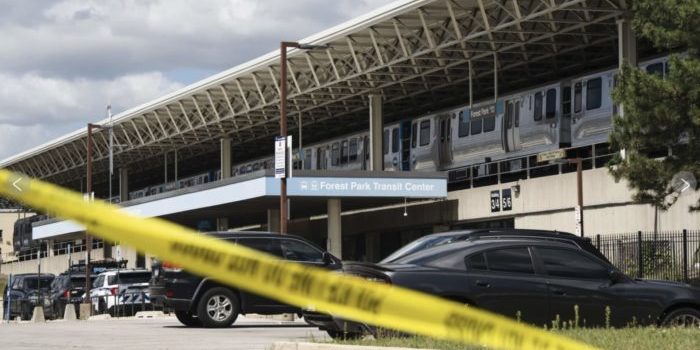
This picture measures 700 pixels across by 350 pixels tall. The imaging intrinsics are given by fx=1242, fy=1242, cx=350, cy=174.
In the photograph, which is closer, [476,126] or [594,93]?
[594,93]

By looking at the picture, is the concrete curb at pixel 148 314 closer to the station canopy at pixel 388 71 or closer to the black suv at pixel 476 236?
the station canopy at pixel 388 71

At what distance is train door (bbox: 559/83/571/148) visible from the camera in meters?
40.0

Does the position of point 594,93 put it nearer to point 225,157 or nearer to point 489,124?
point 489,124

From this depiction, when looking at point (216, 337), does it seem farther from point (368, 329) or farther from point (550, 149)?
point (550, 149)

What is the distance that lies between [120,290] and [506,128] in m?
15.1

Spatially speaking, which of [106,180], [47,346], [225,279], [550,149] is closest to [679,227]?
[550,149]

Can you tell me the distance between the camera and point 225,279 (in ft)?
8.22

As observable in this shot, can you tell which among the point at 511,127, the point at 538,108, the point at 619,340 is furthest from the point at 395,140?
the point at 619,340

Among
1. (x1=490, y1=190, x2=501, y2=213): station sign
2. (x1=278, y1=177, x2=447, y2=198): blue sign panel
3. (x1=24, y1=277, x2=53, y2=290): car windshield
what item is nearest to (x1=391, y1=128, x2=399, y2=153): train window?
(x1=278, y1=177, x2=447, y2=198): blue sign panel

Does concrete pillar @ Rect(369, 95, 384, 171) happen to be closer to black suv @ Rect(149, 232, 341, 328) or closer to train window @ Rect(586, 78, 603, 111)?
train window @ Rect(586, 78, 603, 111)

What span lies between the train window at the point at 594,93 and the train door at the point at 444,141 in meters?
8.88

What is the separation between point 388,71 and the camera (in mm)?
51719

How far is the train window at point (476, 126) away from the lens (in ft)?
149

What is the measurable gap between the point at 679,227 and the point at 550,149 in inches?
264
